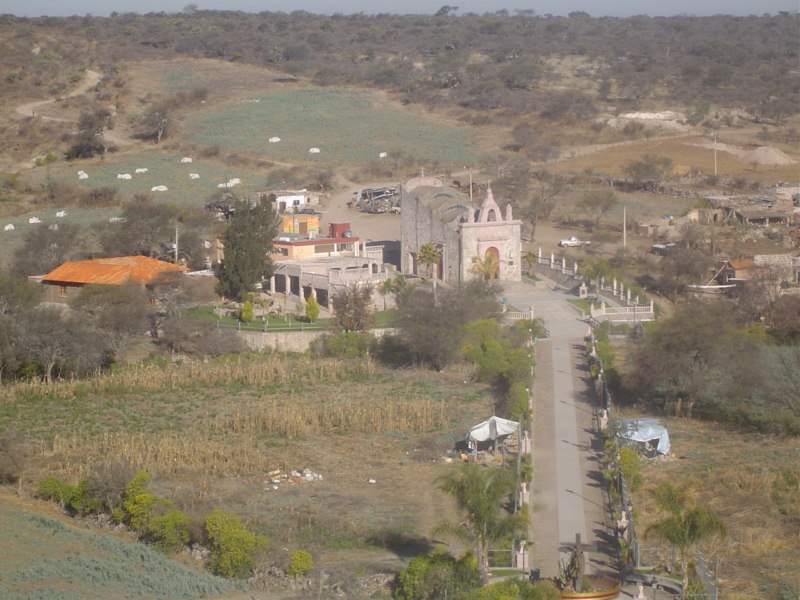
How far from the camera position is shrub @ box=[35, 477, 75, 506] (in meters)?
24.9

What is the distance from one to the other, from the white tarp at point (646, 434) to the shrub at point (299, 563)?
8826 millimetres

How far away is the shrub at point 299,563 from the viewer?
21031 mm

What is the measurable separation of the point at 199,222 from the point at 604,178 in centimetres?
2279

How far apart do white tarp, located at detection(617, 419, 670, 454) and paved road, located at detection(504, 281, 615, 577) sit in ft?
2.11

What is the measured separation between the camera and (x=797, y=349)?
1232 inches

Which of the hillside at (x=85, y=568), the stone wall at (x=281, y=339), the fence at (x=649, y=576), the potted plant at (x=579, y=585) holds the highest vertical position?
the potted plant at (x=579, y=585)

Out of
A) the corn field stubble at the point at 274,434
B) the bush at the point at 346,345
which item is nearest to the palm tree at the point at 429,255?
the bush at the point at 346,345

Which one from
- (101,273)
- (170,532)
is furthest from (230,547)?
(101,273)

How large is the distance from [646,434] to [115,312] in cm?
1612

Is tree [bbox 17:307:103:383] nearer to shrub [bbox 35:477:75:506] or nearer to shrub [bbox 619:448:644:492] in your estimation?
shrub [bbox 35:477:75:506]

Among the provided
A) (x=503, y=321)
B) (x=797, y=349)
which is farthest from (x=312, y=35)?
(x=797, y=349)

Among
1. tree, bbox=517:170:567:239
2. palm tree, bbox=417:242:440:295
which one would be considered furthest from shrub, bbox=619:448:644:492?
tree, bbox=517:170:567:239

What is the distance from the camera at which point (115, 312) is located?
1479 inches

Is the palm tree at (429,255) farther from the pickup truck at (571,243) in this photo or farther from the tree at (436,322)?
the pickup truck at (571,243)
